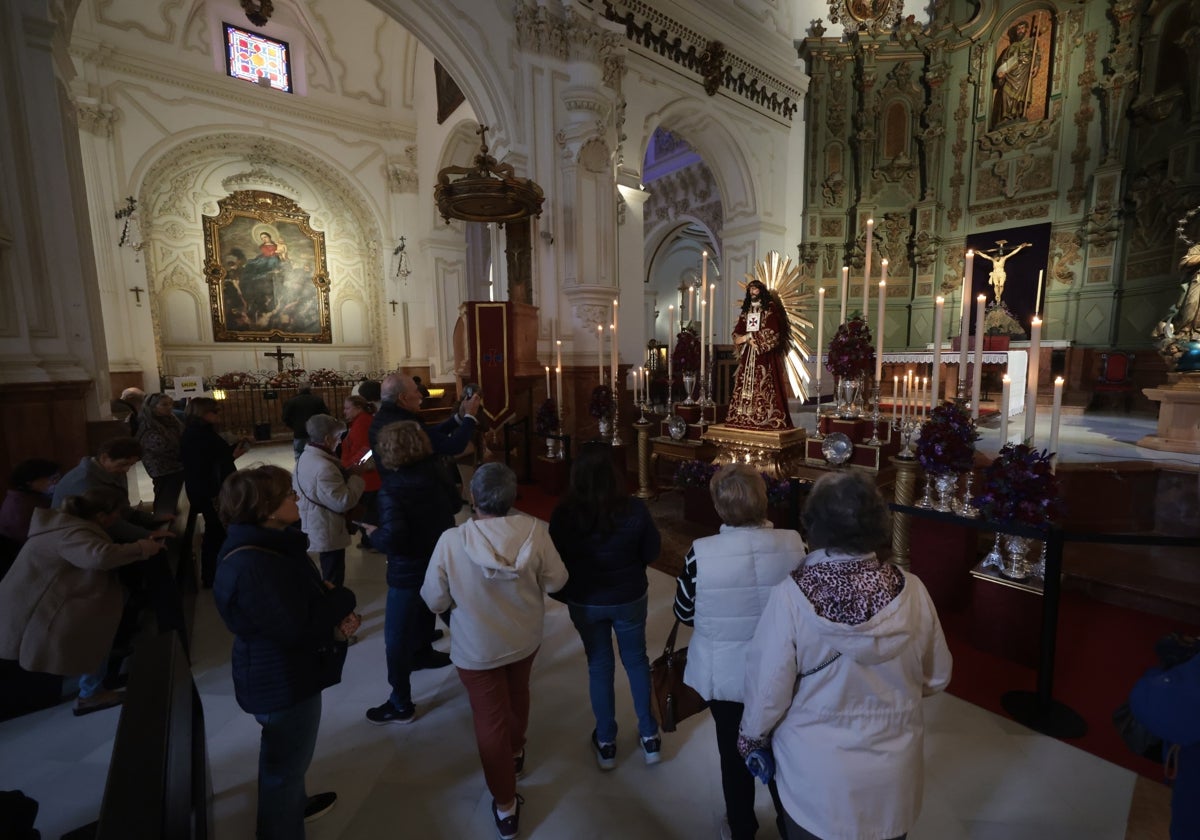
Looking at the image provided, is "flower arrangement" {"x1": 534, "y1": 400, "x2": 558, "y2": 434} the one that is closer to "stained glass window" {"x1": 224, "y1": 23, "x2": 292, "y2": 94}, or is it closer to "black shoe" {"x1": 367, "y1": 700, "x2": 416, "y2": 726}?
"black shoe" {"x1": 367, "y1": 700, "x2": 416, "y2": 726}

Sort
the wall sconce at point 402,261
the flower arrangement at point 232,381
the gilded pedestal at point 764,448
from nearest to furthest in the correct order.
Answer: the gilded pedestal at point 764,448 < the flower arrangement at point 232,381 < the wall sconce at point 402,261

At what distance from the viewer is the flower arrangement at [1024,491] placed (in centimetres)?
270

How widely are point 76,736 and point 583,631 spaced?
8.41 ft

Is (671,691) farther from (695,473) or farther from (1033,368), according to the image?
(695,473)

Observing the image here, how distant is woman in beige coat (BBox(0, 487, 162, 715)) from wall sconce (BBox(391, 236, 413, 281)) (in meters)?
11.2

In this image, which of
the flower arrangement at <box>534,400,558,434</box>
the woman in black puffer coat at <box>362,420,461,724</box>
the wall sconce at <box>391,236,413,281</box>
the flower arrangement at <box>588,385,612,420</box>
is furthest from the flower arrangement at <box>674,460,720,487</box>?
the wall sconce at <box>391,236,413,281</box>

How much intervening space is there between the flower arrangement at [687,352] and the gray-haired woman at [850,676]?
16.6ft

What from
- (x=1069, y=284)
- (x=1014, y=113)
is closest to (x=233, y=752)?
(x=1069, y=284)

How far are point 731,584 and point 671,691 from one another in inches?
22.5

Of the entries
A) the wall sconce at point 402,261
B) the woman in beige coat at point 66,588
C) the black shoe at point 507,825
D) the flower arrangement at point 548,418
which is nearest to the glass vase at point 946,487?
the black shoe at point 507,825

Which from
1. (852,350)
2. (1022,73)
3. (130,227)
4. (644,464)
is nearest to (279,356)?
(130,227)

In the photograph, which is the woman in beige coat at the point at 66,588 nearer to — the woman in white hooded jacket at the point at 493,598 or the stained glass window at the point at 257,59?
the woman in white hooded jacket at the point at 493,598

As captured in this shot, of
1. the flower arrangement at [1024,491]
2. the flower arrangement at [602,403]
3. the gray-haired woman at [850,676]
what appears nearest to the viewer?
the gray-haired woman at [850,676]

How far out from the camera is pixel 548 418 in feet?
21.0
